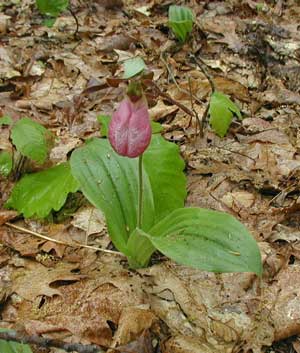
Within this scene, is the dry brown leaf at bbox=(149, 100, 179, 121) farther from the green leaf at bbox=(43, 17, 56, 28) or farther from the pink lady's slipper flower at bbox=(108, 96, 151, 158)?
the green leaf at bbox=(43, 17, 56, 28)

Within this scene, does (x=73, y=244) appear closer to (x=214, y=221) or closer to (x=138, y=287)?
(x=138, y=287)

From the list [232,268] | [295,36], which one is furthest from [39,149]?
[295,36]

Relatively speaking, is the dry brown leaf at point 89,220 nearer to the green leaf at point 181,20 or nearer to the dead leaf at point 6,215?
the dead leaf at point 6,215

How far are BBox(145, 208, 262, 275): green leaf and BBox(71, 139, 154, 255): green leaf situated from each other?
0.20m

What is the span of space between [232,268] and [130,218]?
1.79 ft

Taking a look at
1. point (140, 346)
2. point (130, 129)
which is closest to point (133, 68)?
point (130, 129)

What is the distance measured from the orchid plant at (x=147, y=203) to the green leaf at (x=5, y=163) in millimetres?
498

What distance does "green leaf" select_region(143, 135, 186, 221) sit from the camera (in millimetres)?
1978

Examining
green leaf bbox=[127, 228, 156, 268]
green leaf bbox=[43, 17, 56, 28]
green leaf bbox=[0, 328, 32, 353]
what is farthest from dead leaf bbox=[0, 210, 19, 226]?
green leaf bbox=[43, 17, 56, 28]

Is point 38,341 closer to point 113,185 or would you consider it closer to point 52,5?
point 113,185

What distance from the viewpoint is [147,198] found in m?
1.86

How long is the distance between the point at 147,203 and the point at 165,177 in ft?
0.64

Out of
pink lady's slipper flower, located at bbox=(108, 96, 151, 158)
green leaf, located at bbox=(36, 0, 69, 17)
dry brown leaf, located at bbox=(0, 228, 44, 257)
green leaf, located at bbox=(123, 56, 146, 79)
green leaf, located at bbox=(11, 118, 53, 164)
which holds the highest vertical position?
green leaf, located at bbox=(123, 56, 146, 79)

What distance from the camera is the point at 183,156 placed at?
2377mm
